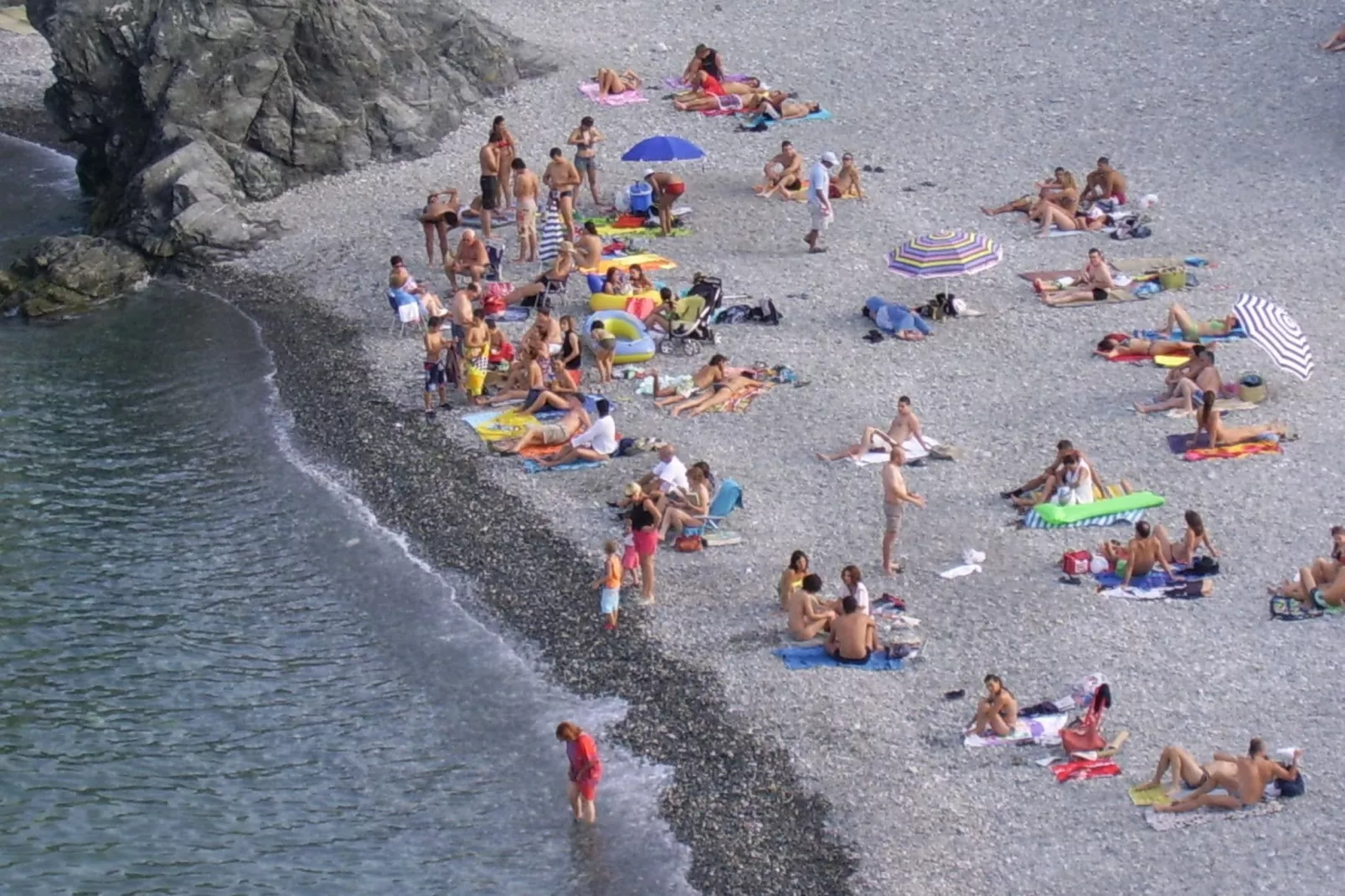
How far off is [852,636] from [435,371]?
9.34 metres

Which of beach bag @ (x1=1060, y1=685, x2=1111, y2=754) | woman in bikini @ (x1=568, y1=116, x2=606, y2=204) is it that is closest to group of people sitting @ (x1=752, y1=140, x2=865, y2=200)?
woman in bikini @ (x1=568, y1=116, x2=606, y2=204)

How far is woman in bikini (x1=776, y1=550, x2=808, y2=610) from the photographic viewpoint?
19828 millimetres

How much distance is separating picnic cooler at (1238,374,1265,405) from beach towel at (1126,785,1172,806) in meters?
9.13

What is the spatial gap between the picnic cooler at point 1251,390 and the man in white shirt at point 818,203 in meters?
8.29

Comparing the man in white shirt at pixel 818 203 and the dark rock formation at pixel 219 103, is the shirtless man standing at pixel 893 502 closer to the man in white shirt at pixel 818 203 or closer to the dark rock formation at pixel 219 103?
the man in white shirt at pixel 818 203

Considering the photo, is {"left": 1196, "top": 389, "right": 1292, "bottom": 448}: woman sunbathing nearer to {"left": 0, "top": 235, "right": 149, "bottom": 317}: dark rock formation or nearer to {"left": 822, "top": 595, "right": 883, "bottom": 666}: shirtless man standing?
{"left": 822, "top": 595, "right": 883, "bottom": 666}: shirtless man standing

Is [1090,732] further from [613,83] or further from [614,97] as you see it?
[613,83]

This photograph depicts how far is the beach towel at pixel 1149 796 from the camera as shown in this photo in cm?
1650

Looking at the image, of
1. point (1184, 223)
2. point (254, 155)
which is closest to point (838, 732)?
point (1184, 223)

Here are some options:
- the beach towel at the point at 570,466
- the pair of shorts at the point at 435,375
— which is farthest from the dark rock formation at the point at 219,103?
the beach towel at the point at 570,466

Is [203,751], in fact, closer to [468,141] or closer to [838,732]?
[838,732]

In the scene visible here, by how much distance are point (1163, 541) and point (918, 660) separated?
10.8ft

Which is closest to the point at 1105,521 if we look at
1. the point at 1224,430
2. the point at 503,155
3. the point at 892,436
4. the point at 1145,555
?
the point at 1145,555

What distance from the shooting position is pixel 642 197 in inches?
1247
